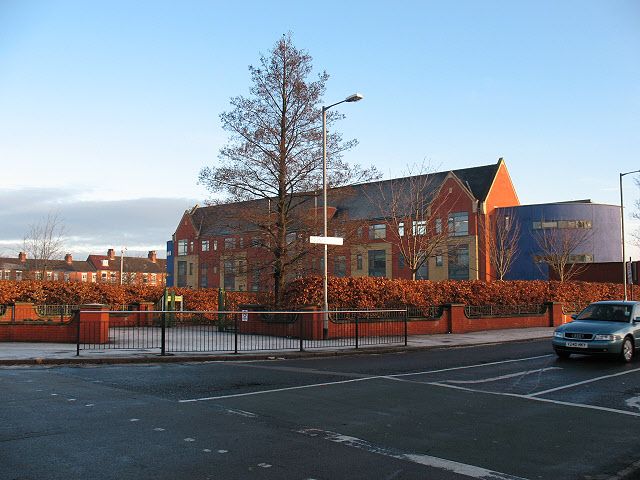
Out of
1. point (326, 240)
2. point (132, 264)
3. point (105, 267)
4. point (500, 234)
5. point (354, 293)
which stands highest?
point (500, 234)

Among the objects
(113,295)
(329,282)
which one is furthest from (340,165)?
(113,295)

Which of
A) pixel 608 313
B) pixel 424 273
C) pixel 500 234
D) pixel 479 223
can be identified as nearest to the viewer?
pixel 608 313

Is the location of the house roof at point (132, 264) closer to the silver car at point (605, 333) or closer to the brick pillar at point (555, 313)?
the brick pillar at point (555, 313)

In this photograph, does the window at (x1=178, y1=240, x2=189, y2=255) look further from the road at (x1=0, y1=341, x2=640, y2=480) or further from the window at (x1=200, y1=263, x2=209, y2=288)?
the road at (x1=0, y1=341, x2=640, y2=480)

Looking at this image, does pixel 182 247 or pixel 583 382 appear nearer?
pixel 583 382

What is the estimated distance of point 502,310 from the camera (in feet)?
101

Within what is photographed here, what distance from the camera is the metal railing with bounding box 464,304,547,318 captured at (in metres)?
28.9

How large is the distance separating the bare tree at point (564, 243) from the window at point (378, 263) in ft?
53.6

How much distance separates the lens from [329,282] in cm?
2369

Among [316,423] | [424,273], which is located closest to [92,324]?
[316,423]

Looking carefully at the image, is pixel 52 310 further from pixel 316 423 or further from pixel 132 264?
pixel 132 264

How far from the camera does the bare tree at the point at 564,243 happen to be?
5116 cm

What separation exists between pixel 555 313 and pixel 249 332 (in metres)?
19.5

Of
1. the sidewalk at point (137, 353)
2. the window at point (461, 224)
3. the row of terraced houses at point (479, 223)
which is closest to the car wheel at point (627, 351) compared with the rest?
the sidewalk at point (137, 353)
